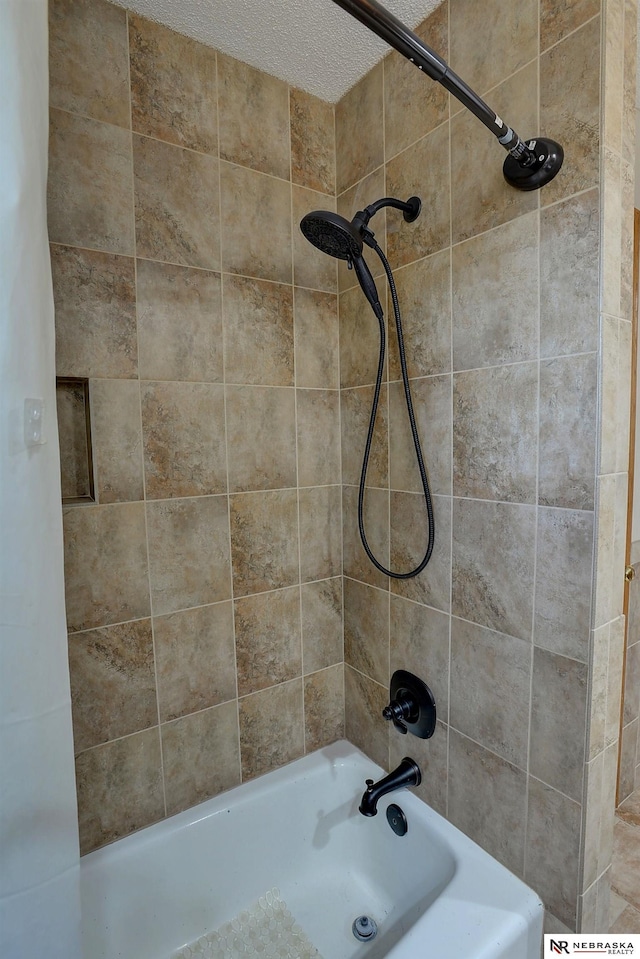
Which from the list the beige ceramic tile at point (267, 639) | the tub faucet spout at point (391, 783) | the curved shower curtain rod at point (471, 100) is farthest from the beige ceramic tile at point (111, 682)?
the curved shower curtain rod at point (471, 100)

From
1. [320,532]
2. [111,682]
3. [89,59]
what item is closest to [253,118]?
[89,59]

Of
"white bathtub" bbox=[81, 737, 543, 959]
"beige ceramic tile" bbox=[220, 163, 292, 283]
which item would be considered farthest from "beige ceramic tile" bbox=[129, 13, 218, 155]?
"white bathtub" bbox=[81, 737, 543, 959]

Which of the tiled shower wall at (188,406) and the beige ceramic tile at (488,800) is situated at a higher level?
the tiled shower wall at (188,406)

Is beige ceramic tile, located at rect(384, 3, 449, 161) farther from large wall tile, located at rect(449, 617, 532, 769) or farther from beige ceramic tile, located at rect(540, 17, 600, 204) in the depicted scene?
large wall tile, located at rect(449, 617, 532, 769)

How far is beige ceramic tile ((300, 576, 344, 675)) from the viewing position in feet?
4.97

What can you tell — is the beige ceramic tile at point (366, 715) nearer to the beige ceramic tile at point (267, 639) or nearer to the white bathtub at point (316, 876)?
the white bathtub at point (316, 876)

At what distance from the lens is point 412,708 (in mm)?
1304

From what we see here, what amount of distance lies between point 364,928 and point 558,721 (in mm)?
852

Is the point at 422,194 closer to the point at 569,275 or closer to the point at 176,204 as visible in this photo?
the point at 569,275

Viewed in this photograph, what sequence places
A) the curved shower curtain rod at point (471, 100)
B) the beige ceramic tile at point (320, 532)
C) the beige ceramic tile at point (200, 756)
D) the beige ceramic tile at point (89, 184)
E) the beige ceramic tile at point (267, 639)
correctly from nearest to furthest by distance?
the curved shower curtain rod at point (471, 100), the beige ceramic tile at point (89, 184), the beige ceramic tile at point (200, 756), the beige ceramic tile at point (267, 639), the beige ceramic tile at point (320, 532)

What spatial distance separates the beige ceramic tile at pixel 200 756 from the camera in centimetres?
129

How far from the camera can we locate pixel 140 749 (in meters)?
1.24

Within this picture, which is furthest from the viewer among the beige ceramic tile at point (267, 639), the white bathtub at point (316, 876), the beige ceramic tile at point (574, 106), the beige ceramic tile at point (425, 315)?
the beige ceramic tile at point (267, 639)

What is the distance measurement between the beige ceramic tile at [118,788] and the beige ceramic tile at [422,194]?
1.47 m
